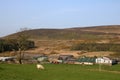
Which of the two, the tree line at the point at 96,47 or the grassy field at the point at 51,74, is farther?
the tree line at the point at 96,47

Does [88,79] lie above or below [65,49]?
above

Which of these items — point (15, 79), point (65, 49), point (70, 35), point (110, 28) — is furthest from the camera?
point (110, 28)

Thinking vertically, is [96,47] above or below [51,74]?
below

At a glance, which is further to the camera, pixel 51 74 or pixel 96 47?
pixel 96 47

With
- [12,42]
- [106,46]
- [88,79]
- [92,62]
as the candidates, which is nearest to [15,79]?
[88,79]

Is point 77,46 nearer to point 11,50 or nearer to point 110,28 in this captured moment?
point 11,50

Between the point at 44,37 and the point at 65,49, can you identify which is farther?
the point at 44,37

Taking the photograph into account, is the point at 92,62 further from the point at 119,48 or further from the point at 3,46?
the point at 3,46

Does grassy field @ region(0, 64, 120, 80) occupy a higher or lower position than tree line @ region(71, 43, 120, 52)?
higher

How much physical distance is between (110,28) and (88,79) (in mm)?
165582

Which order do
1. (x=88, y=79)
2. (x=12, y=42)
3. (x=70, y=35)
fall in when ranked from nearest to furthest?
(x=88, y=79), (x=12, y=42), (x=70, y=35)

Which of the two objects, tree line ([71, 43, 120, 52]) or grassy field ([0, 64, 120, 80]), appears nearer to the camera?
grassy field ([0, 64, 120, 80])

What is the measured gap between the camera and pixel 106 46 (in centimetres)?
12738

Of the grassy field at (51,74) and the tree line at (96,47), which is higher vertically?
the grassy field at (51,74)
